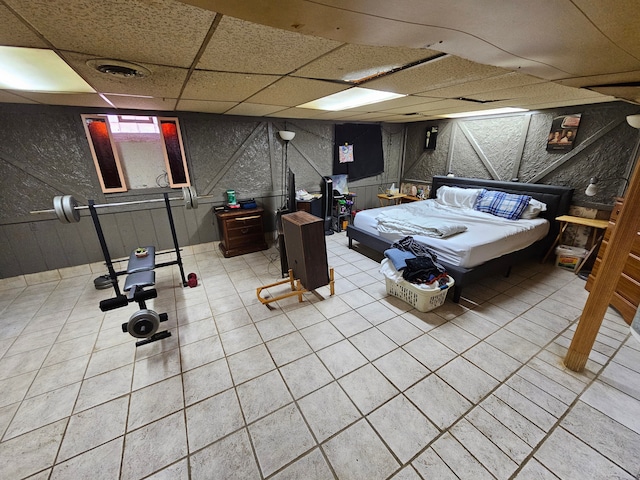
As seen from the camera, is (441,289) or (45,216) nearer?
(441,289)

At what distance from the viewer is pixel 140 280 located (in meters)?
2.48

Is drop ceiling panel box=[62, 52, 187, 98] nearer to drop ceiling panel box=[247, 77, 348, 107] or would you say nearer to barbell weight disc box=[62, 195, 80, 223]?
drop ceiling panel box=[247, 77, 348, 107]

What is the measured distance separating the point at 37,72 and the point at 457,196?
521 cm

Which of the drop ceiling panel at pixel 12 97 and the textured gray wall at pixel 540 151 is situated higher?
the drop ceiling panel at pixel 12 97

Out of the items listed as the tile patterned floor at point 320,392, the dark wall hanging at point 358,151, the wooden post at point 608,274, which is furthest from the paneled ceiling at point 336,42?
the dark wall hanging at point 358,151

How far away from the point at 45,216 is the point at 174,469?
12.4 feet

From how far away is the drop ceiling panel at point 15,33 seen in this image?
0.98m

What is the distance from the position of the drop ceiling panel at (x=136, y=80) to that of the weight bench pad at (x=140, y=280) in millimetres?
1679

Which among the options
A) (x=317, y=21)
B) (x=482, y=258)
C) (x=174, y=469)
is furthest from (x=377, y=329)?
(x=317, y=21)

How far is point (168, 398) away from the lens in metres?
1.81

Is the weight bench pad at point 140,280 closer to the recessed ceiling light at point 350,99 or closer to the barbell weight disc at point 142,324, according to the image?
the barbell weight disc at point 142,324

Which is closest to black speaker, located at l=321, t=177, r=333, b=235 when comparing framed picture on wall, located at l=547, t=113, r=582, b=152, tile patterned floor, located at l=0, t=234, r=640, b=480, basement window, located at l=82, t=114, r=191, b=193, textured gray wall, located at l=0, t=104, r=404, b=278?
textured gray wall, located at l=0, t=104, r=404, b=278

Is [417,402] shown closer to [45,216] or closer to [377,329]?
[377,329]

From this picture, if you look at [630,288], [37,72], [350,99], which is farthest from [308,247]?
[630,288]
